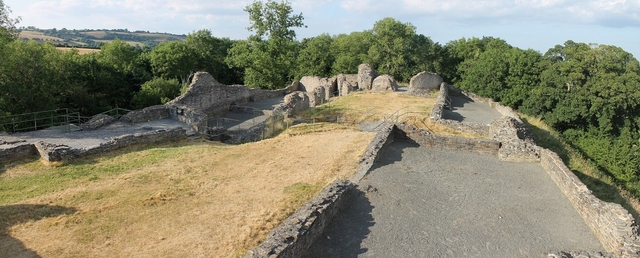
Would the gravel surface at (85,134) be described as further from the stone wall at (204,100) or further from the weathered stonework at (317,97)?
the weathered stonework at (317,97)

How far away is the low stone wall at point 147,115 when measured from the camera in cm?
2147

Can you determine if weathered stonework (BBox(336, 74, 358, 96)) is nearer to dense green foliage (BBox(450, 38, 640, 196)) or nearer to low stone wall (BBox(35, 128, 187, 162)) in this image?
dense green foliage (BBox(450, 38, 640, 196))

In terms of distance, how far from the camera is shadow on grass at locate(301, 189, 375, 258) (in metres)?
8.41

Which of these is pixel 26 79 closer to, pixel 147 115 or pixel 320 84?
pixel 147 115

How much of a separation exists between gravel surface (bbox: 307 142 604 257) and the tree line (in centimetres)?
2094

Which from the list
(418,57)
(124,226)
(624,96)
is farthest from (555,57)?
(124,226)

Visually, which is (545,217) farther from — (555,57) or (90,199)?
(555,57)

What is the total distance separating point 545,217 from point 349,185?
5.04 meters

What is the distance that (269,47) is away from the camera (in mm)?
44219

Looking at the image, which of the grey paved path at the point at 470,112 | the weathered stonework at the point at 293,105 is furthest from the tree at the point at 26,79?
the grey paved path at the point at 470,112

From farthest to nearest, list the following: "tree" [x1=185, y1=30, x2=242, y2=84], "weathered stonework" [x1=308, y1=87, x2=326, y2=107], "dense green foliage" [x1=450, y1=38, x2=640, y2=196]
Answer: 1. "tree" [x1=185, y1=30, x2=242, y2=84]
2. "weathered stonework" [x1=308, y1=87, x2=326, y2=107]
3. "dense green foliage" [x1=450, y1=38, x2=640, y2=196]

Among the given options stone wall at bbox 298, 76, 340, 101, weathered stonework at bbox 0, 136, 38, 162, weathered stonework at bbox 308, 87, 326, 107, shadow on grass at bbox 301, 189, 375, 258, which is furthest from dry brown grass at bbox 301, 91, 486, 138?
weathered stonework at bbox 0, 136, 38, 162

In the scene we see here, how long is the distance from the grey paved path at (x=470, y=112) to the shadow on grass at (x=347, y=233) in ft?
61.7

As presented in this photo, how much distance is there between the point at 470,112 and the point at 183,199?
80.9ft
